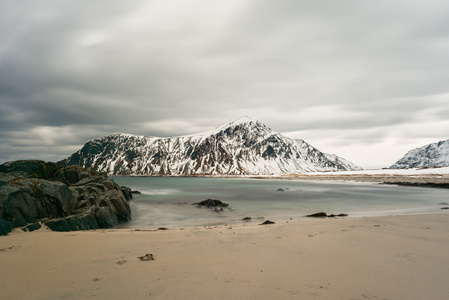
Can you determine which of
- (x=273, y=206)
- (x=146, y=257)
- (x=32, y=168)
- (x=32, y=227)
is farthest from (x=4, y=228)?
(x=32, y=168)

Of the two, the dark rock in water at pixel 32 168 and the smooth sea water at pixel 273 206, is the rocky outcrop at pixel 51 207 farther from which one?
the dark rock in water at pixel 32 168

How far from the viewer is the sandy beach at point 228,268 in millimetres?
4492

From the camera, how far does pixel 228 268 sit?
5840mm

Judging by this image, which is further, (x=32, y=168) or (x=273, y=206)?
(x=32, y=168)

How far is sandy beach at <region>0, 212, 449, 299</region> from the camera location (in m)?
4.49

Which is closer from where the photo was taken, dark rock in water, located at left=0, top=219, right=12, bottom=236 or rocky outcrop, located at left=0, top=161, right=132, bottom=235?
dark rock in water, located at left=0, top=219, right=12, bottom=236

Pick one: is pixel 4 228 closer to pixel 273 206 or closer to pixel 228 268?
pixel 228 268

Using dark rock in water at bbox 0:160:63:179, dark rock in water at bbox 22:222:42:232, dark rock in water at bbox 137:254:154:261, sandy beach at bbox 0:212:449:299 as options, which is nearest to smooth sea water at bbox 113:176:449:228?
dark rock in water at bbox 22:222:42:232

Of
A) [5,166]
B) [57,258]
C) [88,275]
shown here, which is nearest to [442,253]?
[88,275]

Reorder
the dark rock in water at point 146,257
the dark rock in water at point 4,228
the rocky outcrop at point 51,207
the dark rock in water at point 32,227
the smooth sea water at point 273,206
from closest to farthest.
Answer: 1. the dark rock in water at point 146,257
2. the dark rock in water at point 4,228
3. the dark rock in water at point 32,227
4. the rocky outcrop at point 51,207
5. the smooth sea water at point 273,206

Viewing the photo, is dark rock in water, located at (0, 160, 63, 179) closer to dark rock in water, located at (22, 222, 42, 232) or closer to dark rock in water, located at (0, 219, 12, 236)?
dark rock in water, located at (22, 222, 42, 232)

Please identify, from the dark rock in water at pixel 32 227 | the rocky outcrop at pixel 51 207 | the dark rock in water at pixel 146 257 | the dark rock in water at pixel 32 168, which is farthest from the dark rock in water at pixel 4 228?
the dark rock in water at pixel 32 168

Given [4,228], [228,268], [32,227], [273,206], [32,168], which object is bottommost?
[273,206]

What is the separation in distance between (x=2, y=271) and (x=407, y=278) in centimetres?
924
